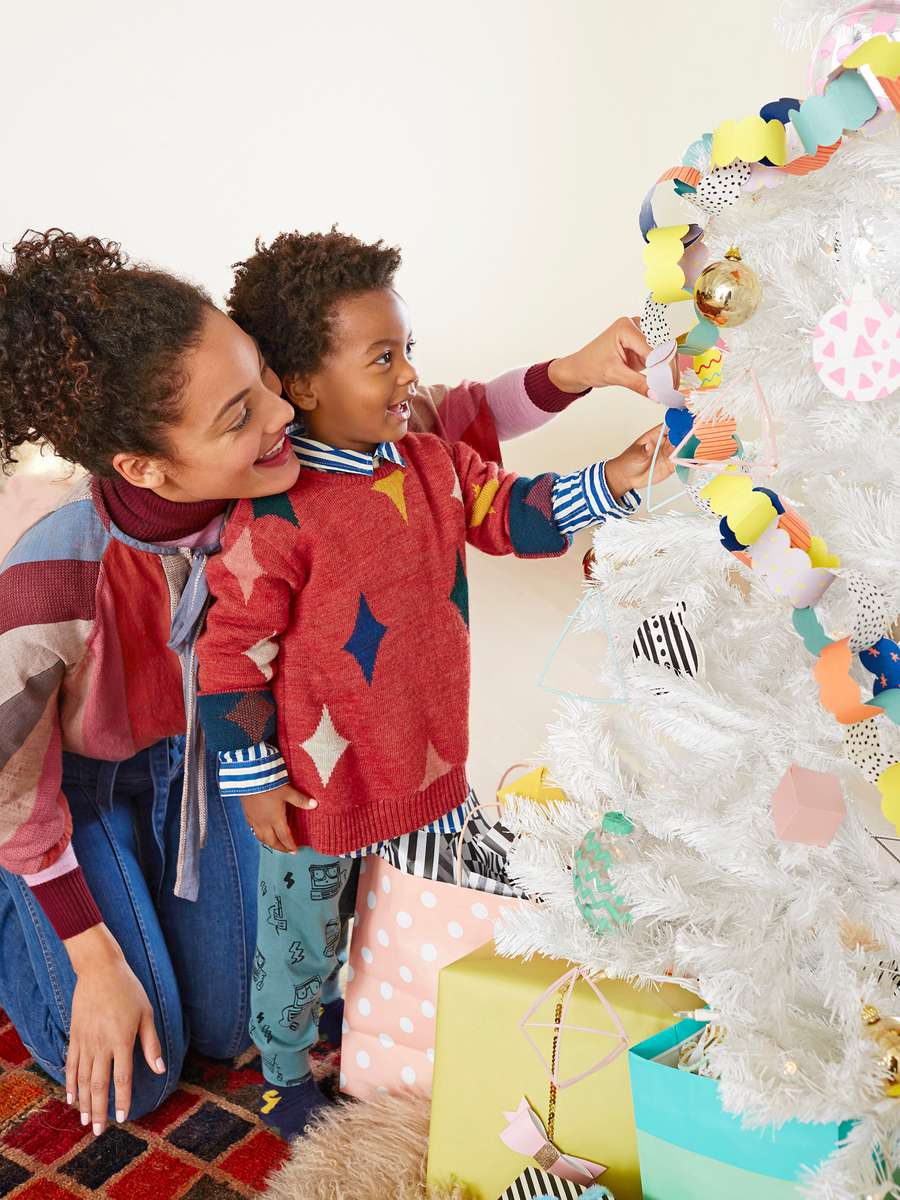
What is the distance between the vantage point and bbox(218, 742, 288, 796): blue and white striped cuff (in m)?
1.11

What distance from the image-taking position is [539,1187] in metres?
0.90

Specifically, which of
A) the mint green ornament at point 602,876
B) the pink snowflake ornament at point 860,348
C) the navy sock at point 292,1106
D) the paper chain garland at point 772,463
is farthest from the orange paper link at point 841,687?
the navy sock at point 292,1106

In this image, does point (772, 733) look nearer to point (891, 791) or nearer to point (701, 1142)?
point (891, 791)

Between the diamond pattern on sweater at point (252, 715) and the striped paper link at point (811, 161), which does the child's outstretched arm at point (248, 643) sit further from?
the striped paper link at point (811, 161)

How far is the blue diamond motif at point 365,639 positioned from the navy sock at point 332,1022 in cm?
57

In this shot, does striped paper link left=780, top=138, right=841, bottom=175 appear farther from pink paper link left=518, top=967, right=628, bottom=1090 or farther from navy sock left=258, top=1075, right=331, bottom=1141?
navy sock left=258, top=1075, right=331, bottom=1141

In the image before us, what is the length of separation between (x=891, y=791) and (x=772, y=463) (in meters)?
0.22

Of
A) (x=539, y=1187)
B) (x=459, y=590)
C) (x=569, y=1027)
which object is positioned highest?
(x=459, y=590)

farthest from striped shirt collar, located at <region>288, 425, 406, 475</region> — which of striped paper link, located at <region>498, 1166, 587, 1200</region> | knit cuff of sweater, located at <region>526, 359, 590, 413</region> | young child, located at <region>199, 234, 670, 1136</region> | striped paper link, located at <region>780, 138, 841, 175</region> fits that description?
striped paper link, located at <region>498, 1166, 587, 1200</region>

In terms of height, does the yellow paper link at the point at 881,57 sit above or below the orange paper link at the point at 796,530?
above

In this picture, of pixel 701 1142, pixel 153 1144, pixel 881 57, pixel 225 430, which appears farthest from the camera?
pixel 153 1144

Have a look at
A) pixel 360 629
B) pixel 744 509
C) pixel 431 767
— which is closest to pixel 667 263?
pixel 744 509

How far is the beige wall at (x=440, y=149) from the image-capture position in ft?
4.48

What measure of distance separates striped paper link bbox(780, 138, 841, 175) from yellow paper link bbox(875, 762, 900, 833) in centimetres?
36
